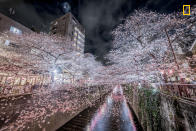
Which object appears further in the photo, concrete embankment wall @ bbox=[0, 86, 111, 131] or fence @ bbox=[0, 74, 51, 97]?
fence @ bbox=[0, 74, 51, 97]

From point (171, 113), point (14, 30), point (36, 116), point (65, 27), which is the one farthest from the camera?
point (65, 27)

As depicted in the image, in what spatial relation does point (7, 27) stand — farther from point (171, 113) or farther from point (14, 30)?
point (171, 113)

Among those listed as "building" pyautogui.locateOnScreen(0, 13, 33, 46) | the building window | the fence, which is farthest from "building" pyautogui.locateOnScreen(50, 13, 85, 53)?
the fence

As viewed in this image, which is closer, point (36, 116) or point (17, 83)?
point (36, 116)

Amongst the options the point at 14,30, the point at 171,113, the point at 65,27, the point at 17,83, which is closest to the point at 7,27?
the point at 14,30

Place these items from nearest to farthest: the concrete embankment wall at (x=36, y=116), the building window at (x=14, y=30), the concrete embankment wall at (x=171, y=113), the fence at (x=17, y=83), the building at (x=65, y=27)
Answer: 1. the concrete embankment wall at (x=171, y=113)
2. the concrete embankment wall at (x=36, y=116)
3. the fence at (x=17, y=83)
4. the building window at (x=14, y=30)
5. the building at (x=65, y=27)

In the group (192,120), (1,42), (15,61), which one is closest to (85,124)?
(192,120)

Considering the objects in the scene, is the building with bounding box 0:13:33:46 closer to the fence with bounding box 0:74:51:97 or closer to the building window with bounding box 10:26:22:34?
Result: the building window with bounding box 10:26:22:34

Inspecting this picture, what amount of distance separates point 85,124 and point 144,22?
1093 cm

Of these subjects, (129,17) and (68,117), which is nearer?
(68,117)

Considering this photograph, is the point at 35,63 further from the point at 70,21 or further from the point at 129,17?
the point at 70,21

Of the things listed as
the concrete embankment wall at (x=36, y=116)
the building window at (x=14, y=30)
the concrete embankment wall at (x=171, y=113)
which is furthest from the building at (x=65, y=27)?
the concrete embankment wall at (x=171, y=113)

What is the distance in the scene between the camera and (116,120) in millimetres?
6363

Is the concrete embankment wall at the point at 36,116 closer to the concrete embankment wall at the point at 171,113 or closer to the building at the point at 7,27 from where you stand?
the concrete embankment wall at the point at 171,113
